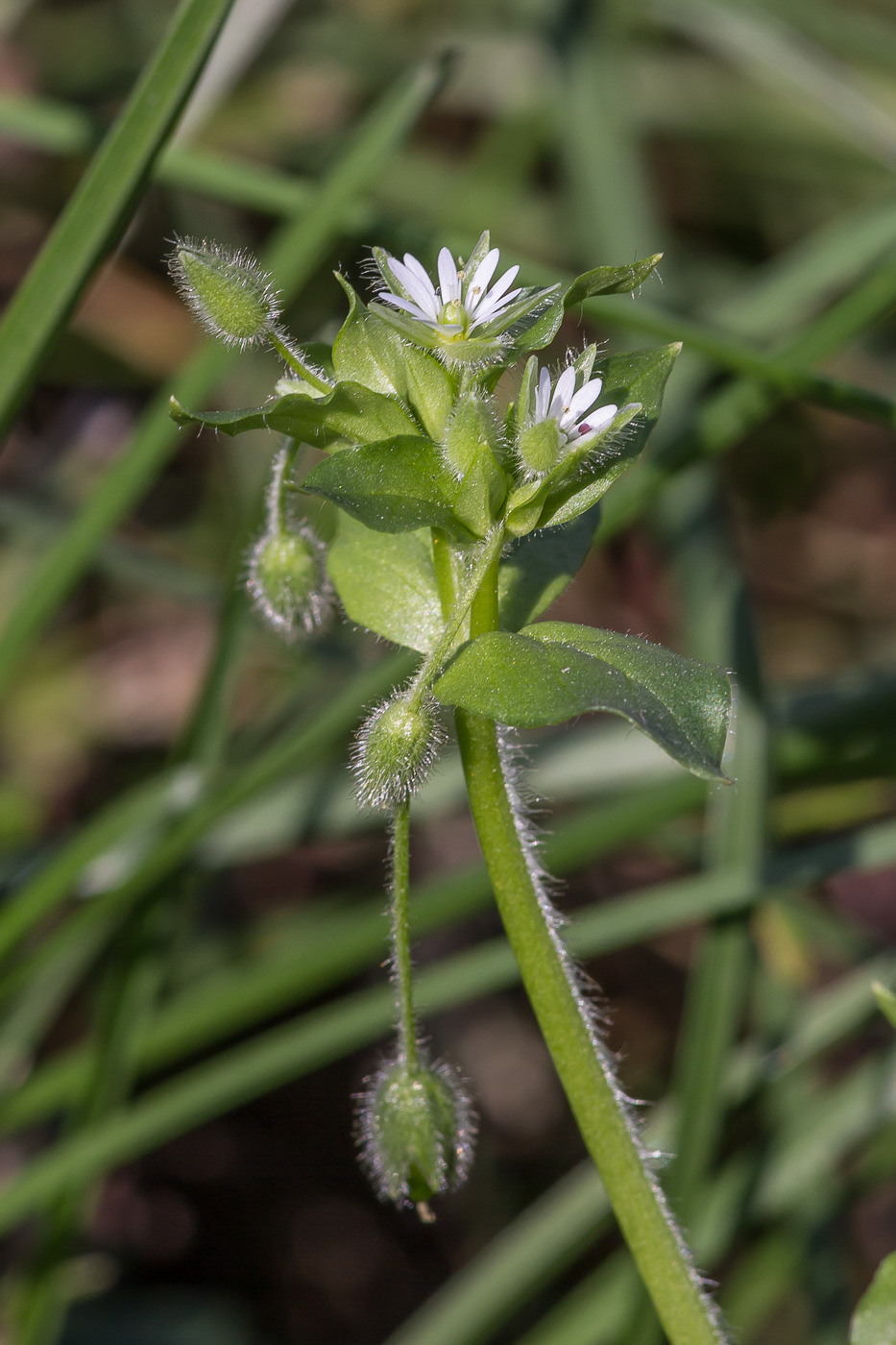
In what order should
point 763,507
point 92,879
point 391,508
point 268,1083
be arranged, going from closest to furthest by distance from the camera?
point 391,508
point 268,1083
point 92,879
point 763,507

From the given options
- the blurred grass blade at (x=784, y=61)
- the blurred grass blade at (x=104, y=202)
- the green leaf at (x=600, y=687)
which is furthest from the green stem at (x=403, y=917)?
the blurred grass blade at (x=784, y=61)

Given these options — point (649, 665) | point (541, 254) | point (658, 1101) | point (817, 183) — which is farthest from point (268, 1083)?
point (817, 183)

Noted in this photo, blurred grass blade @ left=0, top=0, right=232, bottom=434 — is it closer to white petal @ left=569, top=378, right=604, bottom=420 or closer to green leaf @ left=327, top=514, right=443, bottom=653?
green leaf @ left=327, top=514, right=443, bottom=653

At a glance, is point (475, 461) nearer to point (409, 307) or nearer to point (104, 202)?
point (409, 307)

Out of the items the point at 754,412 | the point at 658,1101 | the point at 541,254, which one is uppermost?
the point at 541,254

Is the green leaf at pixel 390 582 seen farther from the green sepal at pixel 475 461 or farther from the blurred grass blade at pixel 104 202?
the blurred grass blade at pixel 104 202

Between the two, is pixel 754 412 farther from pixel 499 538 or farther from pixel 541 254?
pixel 541 254

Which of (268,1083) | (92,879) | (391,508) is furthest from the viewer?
(92,879)
